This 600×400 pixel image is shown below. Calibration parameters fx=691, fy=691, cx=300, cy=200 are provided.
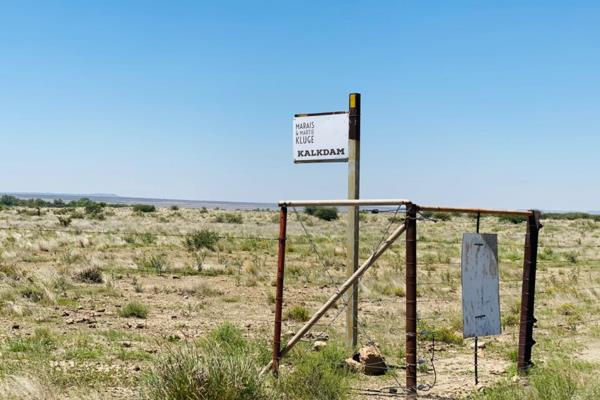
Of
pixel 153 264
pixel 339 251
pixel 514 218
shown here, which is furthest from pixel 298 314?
pixel 514 218

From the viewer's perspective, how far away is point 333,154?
35.2ft

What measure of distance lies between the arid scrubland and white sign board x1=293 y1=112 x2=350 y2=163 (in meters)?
1.45

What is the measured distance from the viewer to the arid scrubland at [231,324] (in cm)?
768

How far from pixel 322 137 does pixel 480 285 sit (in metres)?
3.55

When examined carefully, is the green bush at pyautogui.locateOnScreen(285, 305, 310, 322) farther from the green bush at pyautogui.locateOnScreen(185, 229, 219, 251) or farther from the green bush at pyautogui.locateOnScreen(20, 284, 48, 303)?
the green bush at pyautogui.locateOnScreen(185, 229, 219, 251)

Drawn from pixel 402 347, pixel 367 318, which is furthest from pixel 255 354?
pixel 367 318

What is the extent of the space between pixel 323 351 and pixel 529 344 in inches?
112

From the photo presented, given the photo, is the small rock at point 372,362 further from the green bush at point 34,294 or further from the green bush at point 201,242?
the green bush at point 201,242

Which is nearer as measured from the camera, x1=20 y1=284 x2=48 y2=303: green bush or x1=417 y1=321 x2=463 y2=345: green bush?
x1=417 y1=321 x2=463 y2=345: green bush

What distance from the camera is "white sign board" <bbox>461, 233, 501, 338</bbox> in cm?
834

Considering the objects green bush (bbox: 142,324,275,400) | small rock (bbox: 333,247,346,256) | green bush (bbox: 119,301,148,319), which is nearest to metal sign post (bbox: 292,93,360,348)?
green bush (bbox: 142,324,275,400)

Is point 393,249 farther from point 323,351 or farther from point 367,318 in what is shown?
point 323,351

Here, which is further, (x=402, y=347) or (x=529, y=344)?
(x=402, y=347)

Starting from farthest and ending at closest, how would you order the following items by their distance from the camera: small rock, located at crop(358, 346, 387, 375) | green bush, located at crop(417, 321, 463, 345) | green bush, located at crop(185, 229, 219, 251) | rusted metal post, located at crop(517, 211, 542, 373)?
1. green bush, located at crop(185, 229, 219, 251)
2. green bush, located at crop(417, 321, 463, 345)
3. small rock, located at crop(358, 346, 387, 375)
4. rusted metal post, located at crop(517, 211, 542, 373)
